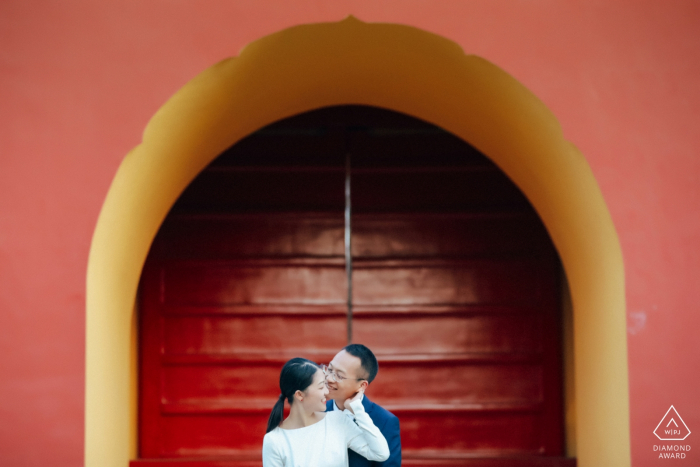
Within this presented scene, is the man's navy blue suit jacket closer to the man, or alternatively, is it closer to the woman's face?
the man

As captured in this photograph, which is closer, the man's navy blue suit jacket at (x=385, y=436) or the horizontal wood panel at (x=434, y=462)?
the man's navy blue suit jacket at (x=385, y=436)

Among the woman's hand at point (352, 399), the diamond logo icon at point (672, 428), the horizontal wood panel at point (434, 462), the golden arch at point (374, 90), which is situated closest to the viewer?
the woman's hand at point (352, 399)

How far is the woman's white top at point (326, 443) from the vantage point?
2512mm

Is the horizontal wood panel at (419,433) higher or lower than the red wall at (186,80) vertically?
lower

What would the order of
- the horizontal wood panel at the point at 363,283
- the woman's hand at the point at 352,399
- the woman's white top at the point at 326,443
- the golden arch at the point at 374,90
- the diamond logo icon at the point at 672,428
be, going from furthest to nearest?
the horizontal wood panel at the point at 363,283 → the golden arch at the point at 374,90 → the diamond logo icon at the point at 672,428 → the woman's hand at the point at 352,399 → the woman's white top at the point at 326,443

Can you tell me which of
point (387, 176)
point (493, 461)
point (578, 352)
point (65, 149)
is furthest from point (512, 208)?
point (65, 149)

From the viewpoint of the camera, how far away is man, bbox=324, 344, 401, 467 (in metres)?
2.69

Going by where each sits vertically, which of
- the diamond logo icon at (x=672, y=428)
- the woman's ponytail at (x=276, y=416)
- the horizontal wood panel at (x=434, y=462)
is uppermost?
the woman's ponytail at (x=276, y=416)

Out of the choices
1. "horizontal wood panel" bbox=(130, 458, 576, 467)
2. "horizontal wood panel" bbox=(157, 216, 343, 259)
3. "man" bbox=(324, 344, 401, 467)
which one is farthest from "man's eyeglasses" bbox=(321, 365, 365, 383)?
"horizontal wood panel" bbox=(157, 216, 343, 259)

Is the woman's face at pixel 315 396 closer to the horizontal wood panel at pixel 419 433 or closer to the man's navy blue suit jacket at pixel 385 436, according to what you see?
the man's navy blue suit jacket at pixel 385 436

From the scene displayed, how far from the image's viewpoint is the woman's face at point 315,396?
255 centimetres

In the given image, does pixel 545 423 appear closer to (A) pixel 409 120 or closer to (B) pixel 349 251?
(B) pixel 349 251

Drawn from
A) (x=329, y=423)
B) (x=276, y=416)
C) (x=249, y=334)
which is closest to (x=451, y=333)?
(x=249, y=334)

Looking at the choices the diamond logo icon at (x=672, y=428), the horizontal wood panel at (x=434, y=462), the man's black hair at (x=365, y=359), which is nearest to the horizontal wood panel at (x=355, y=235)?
the horizontal wood panel at (x=434, y=462)
